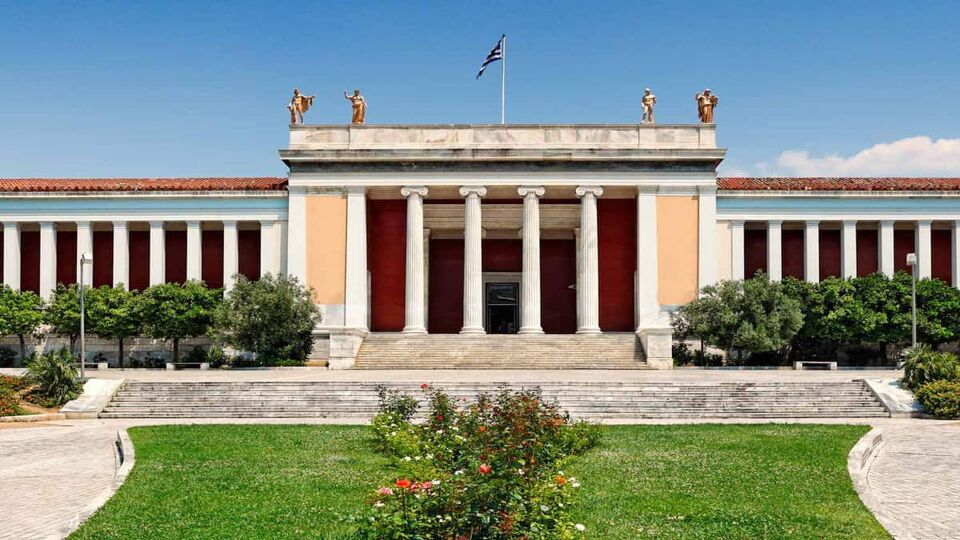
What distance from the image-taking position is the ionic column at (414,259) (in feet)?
147

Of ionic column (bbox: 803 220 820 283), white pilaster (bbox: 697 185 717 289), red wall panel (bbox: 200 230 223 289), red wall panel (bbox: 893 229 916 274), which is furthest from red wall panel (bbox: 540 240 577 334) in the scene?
red wall panel (bbox: 200 230 223 289)

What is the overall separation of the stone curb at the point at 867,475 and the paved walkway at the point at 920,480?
0.06m

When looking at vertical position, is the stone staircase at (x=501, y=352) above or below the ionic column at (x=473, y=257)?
below

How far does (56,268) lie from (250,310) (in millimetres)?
13937

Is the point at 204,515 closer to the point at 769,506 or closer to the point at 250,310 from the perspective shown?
the point at 769,506

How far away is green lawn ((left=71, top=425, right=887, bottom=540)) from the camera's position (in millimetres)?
11516

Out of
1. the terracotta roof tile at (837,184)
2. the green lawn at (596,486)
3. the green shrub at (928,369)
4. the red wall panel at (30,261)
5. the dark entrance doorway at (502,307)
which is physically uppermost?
the terracotta roof tile at (837,184)

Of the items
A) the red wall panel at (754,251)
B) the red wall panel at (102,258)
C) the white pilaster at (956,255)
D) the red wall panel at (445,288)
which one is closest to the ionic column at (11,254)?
the red wall panel at (102,258)

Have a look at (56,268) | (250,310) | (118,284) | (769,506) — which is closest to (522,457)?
(769,506)

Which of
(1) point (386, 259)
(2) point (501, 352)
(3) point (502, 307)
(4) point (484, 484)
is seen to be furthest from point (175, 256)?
(4) point (484, 484)

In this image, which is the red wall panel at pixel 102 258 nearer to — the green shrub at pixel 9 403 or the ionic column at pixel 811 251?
the green shrub at pixel 9 403

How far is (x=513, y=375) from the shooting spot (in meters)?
33.9

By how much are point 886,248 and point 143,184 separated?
3609cm

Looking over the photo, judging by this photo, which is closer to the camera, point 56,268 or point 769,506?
point 769,506
